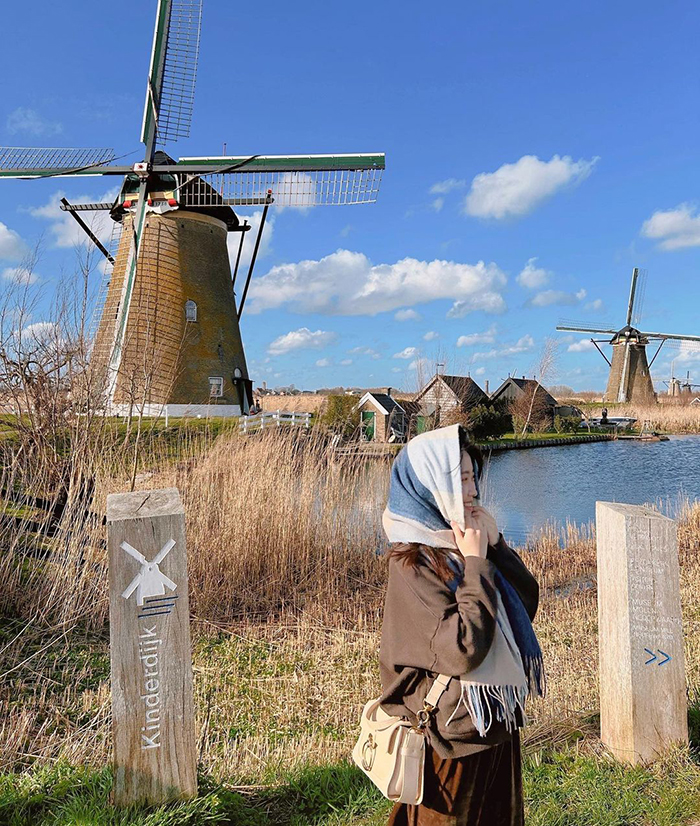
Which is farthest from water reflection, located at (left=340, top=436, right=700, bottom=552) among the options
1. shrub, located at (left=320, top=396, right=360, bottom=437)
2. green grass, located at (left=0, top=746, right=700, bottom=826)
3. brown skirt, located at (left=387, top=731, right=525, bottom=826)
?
brown skirt, located at (left=387, top=731, right=525, bottom=826)

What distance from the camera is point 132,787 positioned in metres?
2.01

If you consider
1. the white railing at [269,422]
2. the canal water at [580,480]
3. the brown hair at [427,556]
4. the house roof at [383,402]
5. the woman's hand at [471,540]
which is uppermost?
the house roof at [383,402]

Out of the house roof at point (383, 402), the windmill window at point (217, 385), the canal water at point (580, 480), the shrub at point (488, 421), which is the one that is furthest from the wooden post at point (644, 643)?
the shrub at point (488, 421)

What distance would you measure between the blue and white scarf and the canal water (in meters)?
5.96

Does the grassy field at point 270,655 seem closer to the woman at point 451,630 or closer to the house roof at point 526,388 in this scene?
the woman at point 451,630

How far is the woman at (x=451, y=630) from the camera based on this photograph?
1501mm

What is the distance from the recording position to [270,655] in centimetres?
445

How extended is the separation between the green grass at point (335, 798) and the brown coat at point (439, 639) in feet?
2.59

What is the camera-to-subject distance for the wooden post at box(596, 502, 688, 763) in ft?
8.02

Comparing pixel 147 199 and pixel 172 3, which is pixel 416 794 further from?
pixel 172 3

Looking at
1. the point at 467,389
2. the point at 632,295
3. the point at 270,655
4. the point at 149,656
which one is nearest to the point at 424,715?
the point at 149,656

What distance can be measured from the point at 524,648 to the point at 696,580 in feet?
16.5

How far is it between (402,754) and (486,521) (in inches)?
23.8

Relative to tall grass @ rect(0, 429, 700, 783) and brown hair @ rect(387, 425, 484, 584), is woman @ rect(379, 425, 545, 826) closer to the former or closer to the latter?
brown hair @ rect(387, 425, 484, 584)
